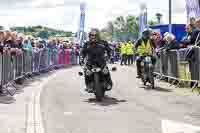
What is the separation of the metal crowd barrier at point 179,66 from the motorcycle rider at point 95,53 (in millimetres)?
3112

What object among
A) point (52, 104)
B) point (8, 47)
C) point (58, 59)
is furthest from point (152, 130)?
point (58, 59)

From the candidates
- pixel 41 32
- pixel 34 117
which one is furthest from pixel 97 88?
pixel 41 32

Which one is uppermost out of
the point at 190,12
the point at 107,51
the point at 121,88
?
the point at 190,12

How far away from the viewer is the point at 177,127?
993cm

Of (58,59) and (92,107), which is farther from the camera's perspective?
(58,59)

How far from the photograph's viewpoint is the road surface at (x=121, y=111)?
1009 centimetres

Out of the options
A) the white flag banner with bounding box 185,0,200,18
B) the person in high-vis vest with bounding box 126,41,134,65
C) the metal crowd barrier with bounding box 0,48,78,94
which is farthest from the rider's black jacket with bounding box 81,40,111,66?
the person in high-vis vest with bounding box 126,41,134,65

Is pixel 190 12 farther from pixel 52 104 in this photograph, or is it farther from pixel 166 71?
pixel 52 104

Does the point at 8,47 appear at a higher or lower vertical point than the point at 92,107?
higher

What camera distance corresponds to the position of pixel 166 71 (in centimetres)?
2075

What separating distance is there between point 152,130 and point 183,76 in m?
8.65

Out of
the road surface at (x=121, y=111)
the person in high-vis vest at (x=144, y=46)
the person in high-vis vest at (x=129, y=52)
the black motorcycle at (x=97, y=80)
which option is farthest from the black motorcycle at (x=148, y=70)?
the person in high-vis vest at (x=129, y=52)

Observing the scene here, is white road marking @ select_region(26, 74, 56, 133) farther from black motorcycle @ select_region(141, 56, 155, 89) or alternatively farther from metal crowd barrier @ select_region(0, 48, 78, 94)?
black motorcycle @ select_region(141, 56, 155, 89)

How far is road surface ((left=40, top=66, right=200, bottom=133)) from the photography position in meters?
10.1
